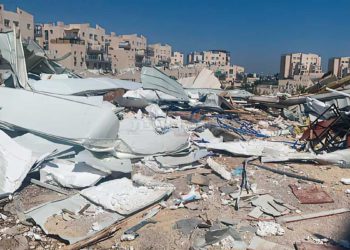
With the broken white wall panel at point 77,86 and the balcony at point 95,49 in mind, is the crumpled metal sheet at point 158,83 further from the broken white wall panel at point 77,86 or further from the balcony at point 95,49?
the balcony at point 95,49

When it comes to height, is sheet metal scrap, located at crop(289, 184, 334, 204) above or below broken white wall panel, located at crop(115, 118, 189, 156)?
below

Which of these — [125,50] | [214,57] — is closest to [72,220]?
[125,50]

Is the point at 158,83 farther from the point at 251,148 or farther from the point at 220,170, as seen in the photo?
the point at 220,170

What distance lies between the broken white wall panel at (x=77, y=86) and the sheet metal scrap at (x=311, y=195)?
5754 mm

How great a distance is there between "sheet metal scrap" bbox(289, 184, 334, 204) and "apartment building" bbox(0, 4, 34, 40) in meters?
44.6

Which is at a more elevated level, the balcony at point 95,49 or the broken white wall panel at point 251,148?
the balcony at point 95,49

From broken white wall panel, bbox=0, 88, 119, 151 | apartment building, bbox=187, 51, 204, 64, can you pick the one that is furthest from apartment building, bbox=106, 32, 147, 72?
broken white wall panel, bbox=0, 88, 119, 151

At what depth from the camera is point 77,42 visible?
52219mm

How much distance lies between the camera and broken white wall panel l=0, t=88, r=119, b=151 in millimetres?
5199

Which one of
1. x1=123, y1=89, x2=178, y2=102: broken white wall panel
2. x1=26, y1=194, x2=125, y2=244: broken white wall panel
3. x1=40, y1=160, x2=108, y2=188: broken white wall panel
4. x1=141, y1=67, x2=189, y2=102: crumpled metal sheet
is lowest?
x1=26, y1=194, x2=125, y2=244: broken white wall panel

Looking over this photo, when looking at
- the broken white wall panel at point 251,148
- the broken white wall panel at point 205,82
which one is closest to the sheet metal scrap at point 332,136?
the broken white wall panel at point 251,148

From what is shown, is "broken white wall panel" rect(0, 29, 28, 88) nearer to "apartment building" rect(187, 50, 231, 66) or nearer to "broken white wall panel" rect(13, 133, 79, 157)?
"broken white wall panel" rect(13, 133, 79, 157)

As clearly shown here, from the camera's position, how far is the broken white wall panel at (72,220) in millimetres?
3420

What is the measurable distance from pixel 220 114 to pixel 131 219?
21.1ft
